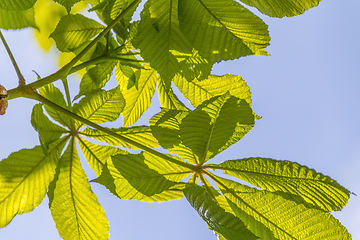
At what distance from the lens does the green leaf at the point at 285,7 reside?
2.33ft

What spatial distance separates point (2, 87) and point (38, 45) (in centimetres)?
54

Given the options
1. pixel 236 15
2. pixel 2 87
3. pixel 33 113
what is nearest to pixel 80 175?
pixel 33 113

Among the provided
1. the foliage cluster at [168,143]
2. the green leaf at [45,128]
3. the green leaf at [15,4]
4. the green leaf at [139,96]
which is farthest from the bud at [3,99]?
the green leaf at [139,96]

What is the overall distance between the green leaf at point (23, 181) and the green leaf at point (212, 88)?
1.56 ft

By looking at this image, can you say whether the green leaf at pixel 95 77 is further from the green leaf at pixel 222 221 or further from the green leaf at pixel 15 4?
the green leaf at pixel 222 221

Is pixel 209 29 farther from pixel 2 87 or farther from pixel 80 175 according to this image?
pixel 80 175

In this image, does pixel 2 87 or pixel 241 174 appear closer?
pixel 2 87

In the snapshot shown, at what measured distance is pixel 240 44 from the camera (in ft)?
2.46

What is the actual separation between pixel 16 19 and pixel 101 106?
341mm

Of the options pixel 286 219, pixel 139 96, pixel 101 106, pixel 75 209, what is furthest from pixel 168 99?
pixel 286 219

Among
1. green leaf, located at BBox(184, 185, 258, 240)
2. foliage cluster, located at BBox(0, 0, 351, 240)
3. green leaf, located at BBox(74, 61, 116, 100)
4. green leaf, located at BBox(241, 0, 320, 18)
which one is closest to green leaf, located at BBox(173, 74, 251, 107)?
foliage cluster, located at BBox(0, 0, 351, 240)

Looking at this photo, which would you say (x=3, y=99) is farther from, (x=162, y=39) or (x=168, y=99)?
(x=168, y=99)

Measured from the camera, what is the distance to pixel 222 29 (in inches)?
30.3

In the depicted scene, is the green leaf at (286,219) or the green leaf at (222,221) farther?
the green leaf at (286,219)
